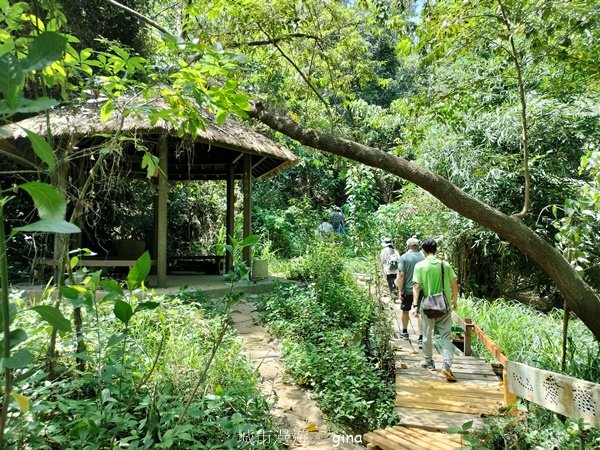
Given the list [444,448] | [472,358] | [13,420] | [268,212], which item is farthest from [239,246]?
[268,212]

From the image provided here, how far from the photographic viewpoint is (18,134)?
612 centimetres

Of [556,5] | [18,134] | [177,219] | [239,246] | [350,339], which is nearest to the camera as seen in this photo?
[239,246]

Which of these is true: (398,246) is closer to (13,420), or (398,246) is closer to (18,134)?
(18,134)

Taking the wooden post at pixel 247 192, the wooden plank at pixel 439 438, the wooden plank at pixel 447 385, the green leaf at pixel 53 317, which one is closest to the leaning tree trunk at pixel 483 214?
the wooden plank at pixel 439 438

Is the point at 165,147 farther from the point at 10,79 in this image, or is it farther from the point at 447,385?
the point at 10,79

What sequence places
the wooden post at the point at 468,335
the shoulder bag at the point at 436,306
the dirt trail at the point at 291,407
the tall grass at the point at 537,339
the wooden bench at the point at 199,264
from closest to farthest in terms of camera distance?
the dirt trail at the point at 291,407
the tall grass at the point at 537,339
the shoulder bag at the point at 436,306
the wooden post at the point at 468,335
the wooden bench at the point at 199,264

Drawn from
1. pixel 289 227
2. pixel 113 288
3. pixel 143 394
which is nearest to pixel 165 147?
pixel 143 394

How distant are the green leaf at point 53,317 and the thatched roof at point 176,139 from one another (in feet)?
4.42

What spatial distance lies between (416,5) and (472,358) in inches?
163

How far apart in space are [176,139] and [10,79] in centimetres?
767

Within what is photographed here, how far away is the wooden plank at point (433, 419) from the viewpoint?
342cm

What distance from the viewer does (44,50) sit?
2.24 feet

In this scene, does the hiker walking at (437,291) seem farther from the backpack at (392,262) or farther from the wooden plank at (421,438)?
the backpack at (392,262)

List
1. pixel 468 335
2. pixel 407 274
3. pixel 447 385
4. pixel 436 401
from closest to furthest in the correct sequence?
pixel 436 401, pixel 447 385, pixel 468 335, pixel 407 274
